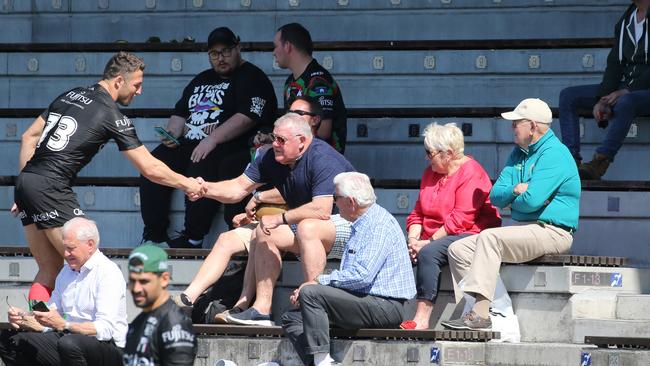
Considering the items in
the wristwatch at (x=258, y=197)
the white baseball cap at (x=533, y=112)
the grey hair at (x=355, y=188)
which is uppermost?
the white baseball cap at (x=533, y=112)

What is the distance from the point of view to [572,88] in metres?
9.65

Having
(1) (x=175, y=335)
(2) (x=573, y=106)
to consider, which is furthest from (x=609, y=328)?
(1) (x=175, y=335)

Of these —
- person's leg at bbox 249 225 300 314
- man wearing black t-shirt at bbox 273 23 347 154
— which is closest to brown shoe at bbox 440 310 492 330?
person's leg at bbox 249 225 300 314

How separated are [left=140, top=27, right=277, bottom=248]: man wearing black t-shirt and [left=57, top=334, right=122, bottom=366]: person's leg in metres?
2.37

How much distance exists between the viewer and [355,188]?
7.62 metres

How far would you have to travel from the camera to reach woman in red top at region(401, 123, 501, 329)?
8.09 metres

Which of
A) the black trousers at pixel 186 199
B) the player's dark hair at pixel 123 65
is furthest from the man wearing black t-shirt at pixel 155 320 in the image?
the black trousers at pixel 186 199

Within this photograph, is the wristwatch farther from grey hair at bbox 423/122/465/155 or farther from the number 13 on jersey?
the number 13 on jersey

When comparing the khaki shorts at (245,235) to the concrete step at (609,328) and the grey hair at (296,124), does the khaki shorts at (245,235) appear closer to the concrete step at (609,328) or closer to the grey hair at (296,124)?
the grey hair at (296,124)

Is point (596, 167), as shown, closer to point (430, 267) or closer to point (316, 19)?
point (430, 267)

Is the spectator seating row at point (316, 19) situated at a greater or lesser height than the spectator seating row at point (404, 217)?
greater

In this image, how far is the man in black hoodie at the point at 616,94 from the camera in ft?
30.6

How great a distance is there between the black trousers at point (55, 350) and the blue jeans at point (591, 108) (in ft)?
12.3

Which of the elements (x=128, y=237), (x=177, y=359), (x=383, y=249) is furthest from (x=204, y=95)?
(x=177, y=359)
